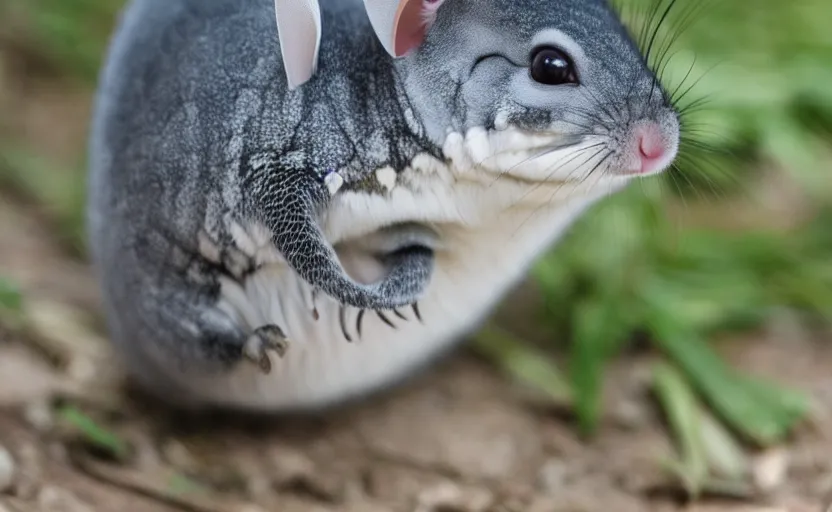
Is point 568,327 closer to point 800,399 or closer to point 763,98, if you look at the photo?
point 800,399

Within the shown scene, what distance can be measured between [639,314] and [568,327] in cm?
19

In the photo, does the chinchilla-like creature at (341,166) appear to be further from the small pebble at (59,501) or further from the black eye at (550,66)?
the small pebble at (59,501)

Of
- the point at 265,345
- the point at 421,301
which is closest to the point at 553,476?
the point at 421,301

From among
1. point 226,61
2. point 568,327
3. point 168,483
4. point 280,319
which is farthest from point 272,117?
point 568,327

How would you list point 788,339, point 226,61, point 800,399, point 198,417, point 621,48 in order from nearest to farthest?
point 621,48 < point 226,61 < point 198,417 < point 800,399 < point 788,339

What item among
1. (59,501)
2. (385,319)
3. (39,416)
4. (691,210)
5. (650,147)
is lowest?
(59,501)

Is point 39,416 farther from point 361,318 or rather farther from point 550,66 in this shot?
point 550,66

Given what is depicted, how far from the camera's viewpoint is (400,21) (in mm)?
1602

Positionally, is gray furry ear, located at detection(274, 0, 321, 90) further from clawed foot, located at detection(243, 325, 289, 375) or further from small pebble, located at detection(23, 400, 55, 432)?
small pebble, located at detection(23, 400, 55, 432)

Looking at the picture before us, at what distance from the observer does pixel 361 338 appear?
1.89 meters

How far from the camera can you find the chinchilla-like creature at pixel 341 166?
1.60 m

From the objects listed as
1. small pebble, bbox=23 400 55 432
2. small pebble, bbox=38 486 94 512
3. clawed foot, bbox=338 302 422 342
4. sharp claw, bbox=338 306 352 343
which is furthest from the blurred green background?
small pebble, bbox=38 486 94 512

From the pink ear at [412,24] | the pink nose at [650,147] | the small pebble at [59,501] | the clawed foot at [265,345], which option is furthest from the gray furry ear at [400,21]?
the small pebble at [59,501]

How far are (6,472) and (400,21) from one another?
1.00 m
